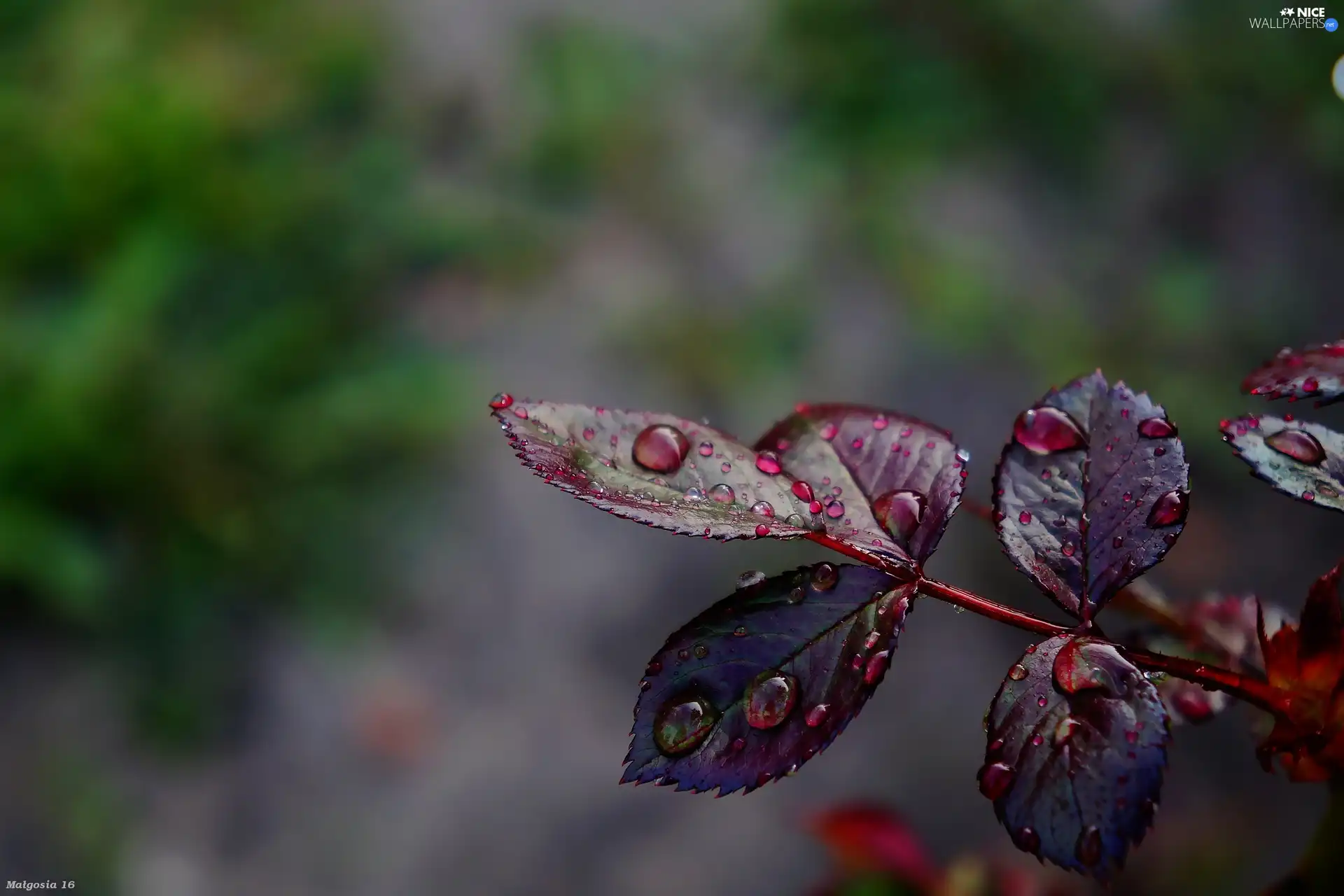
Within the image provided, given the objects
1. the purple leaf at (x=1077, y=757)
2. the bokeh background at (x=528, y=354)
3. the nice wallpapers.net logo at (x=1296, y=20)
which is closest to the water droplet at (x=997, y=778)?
the purple leaf at (x=1077, y=757)

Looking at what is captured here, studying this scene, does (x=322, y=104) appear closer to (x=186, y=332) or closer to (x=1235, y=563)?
(x=186, y=332)

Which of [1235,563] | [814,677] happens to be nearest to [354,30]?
[1235,563]

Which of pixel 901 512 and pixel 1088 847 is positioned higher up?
pixel 901 512

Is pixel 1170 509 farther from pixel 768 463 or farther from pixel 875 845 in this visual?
pixel 875 845

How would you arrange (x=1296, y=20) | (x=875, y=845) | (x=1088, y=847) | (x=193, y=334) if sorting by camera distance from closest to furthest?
(x=1088, y=847)
(x=875, y=845)
(x=193, y=334)
(x=1296, y=20)

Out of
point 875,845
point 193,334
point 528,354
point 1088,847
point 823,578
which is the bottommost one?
point 875,845

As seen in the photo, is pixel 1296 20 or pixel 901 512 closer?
pixel 901 512

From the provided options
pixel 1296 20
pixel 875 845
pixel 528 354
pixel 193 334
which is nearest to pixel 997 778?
pixel 875 845
